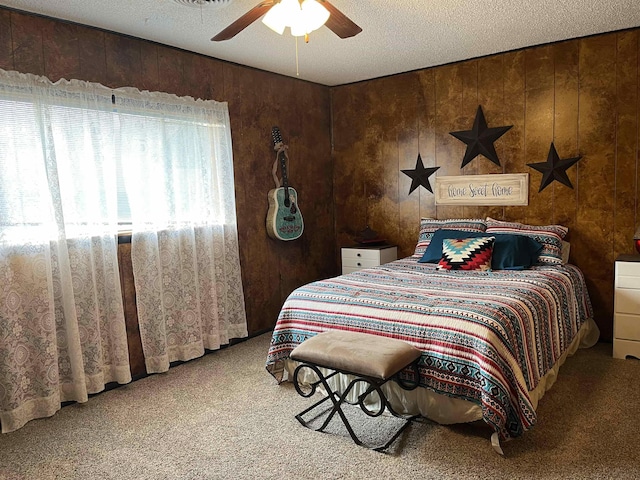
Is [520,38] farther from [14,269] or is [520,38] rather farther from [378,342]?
[14,269]

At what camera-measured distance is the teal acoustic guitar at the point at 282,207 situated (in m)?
4.39

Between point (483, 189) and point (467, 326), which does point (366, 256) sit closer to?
point (483, 189)

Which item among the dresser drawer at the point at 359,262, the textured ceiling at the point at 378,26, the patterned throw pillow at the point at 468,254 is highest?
the textured ceiling at the point at 378,26

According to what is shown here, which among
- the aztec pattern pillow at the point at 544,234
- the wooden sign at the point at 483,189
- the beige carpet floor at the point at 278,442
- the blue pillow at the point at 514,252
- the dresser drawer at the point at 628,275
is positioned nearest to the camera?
the beige carpet floor at the point at 278,442

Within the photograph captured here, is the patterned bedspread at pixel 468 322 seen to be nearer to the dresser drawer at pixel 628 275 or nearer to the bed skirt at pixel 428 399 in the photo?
the bed skirt at pixel 428 399

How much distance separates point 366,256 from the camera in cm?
465

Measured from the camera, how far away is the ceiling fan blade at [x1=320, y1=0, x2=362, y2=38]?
7.81 feet

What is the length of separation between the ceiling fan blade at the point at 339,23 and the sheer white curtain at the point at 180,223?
5.00 feet

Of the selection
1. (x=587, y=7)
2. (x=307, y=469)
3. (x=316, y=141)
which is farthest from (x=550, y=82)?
(x=307, y=469)

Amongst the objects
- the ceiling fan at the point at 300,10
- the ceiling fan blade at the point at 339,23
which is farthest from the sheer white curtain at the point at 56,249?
the ceiling fan blade at the point at 339,23

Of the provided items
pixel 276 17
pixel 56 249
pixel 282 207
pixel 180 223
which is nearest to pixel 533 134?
pixel 282 207

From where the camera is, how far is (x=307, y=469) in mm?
2205

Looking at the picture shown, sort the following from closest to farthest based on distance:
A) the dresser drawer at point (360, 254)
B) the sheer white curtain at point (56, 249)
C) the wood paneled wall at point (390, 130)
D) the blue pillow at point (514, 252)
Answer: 1. the sheer white curtain at point (56, 249)
2. the wood paneled wall at point (390, 130)
3. the blue pillow at point (514, 252)
4. the dresser drawer at point (360, 254)

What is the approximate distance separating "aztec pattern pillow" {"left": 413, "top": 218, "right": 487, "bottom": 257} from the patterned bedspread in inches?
27.5
